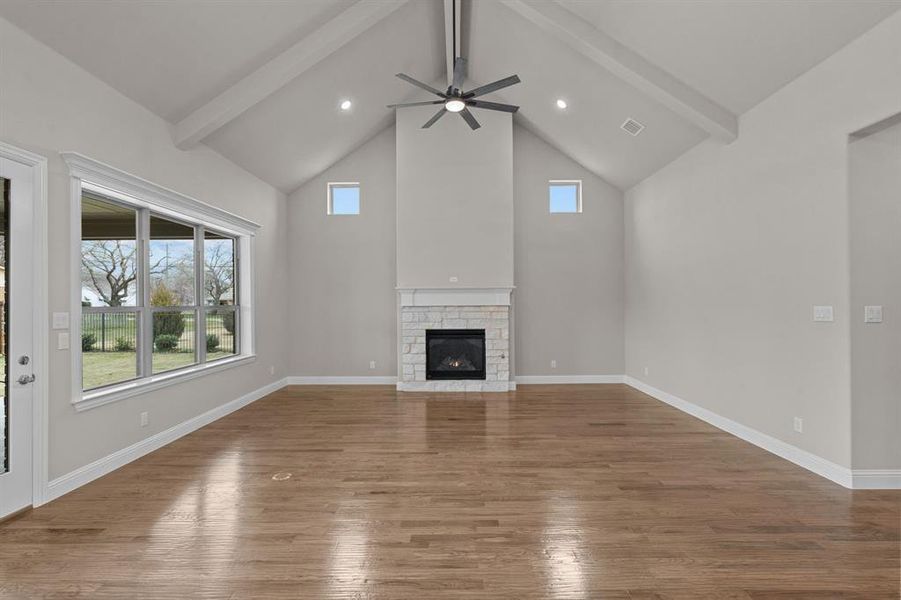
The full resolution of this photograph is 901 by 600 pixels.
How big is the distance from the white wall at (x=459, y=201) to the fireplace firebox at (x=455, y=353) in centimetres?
74

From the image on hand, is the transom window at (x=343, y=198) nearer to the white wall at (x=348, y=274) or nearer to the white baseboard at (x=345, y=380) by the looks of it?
the white wall at (x=348, y=274)

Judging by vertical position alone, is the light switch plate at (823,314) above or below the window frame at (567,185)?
below

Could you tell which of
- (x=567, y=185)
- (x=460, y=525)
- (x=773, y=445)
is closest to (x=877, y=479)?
(x=773, y=445)

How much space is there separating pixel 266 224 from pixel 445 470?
453 centimetres

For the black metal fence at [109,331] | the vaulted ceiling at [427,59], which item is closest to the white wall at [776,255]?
the vaulted ceiling at [427,59]

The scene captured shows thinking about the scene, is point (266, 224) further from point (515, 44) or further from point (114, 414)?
point (515, 44)

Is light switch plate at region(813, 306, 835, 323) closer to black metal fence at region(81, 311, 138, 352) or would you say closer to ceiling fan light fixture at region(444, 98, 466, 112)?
ceiling fan light fixture at region(444, 98, 466, 112)

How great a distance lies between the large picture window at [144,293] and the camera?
346cm

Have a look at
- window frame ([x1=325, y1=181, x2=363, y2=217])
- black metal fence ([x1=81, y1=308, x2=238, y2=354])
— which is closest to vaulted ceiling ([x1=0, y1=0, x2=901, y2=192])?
window frame ([x1=325, y1=181, x2=363, y2=217])

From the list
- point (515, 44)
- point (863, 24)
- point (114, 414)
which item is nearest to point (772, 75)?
point (863, 24)

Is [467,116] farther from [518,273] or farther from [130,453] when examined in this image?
[130,453]

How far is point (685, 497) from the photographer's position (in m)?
2.87

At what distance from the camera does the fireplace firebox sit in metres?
6.55

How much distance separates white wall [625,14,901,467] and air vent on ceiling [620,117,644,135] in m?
0.62
